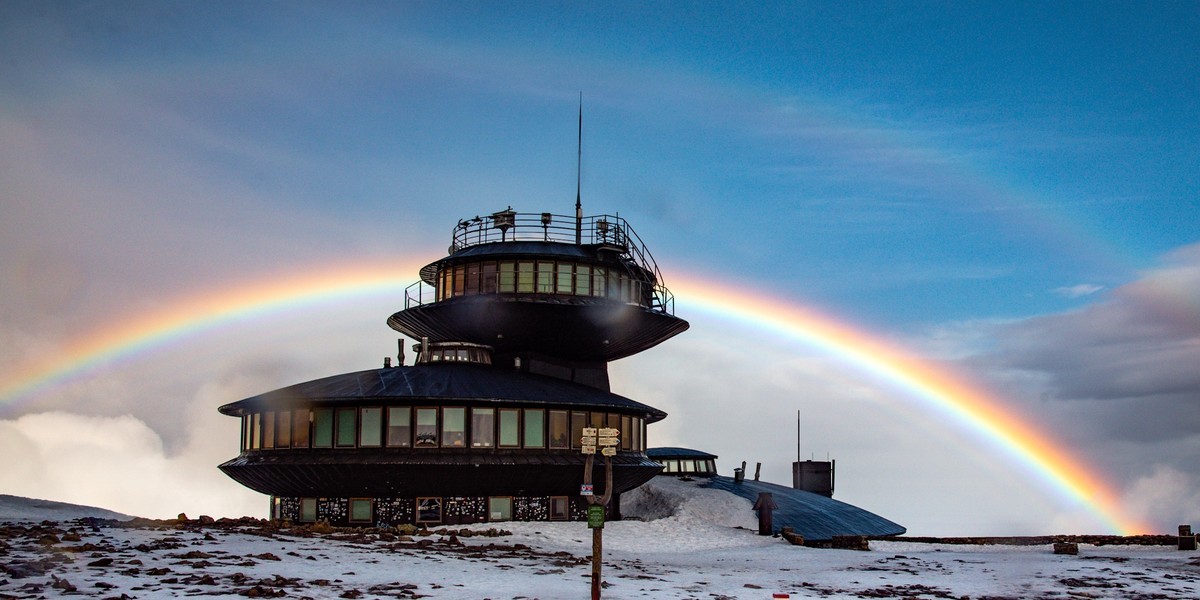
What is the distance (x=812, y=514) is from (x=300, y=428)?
30041 millimetres

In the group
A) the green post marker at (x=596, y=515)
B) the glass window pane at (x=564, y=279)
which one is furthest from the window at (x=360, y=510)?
the green post marker at (x=596, y=515)

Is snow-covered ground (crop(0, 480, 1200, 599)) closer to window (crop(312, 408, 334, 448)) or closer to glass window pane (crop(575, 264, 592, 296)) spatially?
window (crop(312, 408, 334, 448))

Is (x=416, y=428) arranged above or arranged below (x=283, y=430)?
above

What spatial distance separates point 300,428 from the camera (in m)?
48.5

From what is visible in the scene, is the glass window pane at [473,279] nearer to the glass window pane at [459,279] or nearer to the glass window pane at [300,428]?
the glass window pane at [459,279]

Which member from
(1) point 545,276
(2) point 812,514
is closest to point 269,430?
(1) point 545,276

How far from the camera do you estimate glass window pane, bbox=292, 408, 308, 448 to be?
48.3m

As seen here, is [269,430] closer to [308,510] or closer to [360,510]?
[308,510]

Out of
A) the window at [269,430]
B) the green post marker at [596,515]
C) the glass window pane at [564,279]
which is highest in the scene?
the glass window pane at [564,279]

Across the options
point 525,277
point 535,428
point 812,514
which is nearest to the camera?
point 535,428

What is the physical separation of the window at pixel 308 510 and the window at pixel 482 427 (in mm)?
7535

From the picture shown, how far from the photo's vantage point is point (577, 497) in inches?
2010

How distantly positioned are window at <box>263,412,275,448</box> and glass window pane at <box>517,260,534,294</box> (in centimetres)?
1488

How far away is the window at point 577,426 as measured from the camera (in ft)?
165
